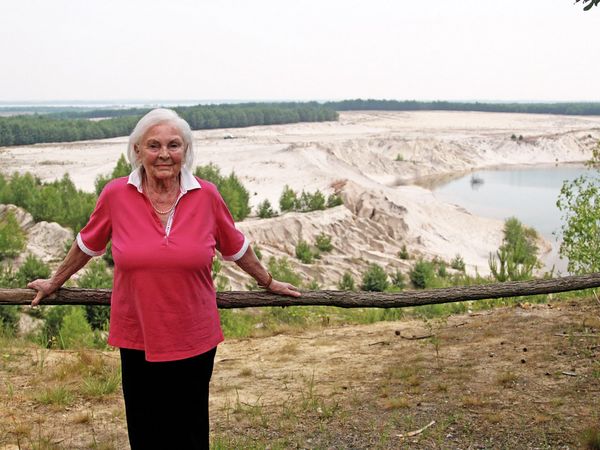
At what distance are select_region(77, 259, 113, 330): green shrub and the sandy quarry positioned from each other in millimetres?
3344

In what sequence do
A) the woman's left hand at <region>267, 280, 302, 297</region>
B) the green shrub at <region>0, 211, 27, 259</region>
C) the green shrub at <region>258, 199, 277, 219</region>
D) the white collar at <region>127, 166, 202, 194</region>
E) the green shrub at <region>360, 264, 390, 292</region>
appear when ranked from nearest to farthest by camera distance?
the white collar at <region>127, 166, 202, 194</region> → the woman's left hand at <region>267, 280, 302, 297</region> → the green shrub at <region>0, 211, 27, 259</region> → the green shrub at <region>360, 264, 390, 292</region> → the green shrub at <region>258, 199, 277, 219</region>

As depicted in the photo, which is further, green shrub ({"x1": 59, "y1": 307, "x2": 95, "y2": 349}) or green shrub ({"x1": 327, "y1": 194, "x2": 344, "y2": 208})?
green shrub ({"x1": 327, "y1": 194, "x2": 344, "y2": 208})

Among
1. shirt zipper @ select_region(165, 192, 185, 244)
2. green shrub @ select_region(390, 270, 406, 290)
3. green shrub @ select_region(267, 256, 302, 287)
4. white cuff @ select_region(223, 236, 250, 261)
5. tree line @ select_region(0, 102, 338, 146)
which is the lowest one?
green shrub @ select_region(390, 270, 406, 290)

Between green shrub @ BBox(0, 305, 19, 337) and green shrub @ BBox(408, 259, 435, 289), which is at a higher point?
green shrub @ BBox(0, 305, 19, 337)

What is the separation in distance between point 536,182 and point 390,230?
95.3ft

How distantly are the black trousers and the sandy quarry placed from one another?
9516 millimetres

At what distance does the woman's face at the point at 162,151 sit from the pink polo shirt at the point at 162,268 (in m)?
0.08

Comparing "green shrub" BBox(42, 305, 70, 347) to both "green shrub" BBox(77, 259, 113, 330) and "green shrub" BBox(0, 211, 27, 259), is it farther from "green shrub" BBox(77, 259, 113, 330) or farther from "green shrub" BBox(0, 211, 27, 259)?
"green shrub" BBox(0, 211, 27, 259)

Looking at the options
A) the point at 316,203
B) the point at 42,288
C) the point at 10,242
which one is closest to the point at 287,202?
the point at 316,203

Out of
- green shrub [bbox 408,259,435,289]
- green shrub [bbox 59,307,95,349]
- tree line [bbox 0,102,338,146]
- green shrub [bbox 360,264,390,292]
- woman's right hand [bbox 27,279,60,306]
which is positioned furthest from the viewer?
tree line [bbox 0,102,338,146]

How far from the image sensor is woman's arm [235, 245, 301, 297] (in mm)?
3850

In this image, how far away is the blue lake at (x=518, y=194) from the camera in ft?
116

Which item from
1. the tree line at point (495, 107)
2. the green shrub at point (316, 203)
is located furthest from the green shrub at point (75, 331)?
the tree line at point (495, 107)

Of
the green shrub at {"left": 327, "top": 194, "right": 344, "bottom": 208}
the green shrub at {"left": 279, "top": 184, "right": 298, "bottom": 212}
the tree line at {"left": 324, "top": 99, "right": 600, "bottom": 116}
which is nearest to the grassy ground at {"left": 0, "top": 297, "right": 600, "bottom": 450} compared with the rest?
the green shrub at {"left": 279, "top": 184, "right": 298, "bottom": 212}
